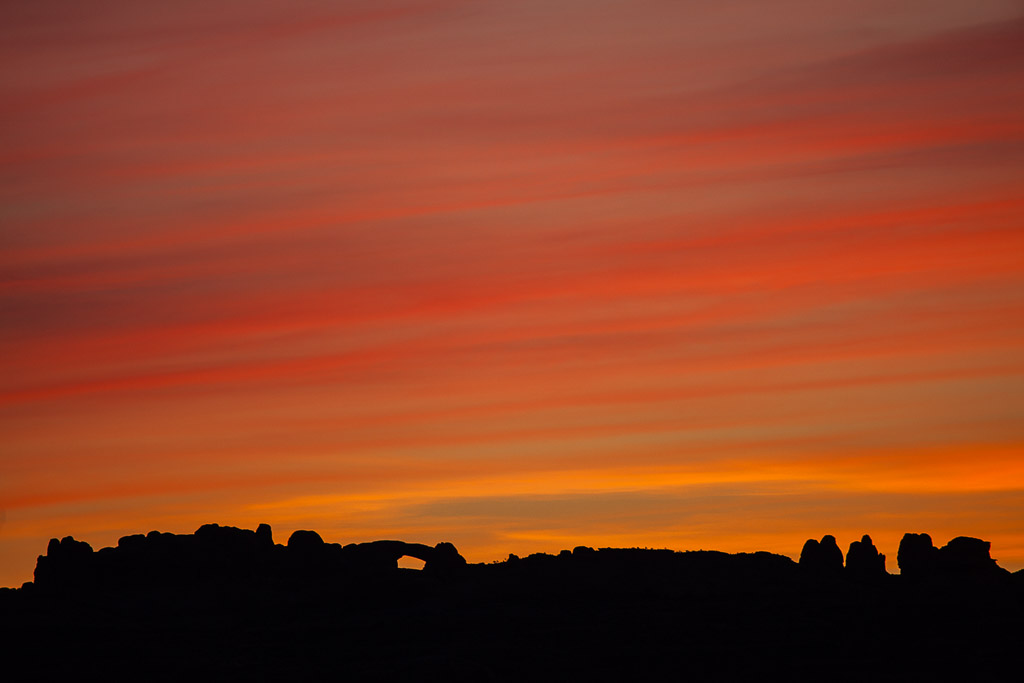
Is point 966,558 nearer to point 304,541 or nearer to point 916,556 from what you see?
point 916,556

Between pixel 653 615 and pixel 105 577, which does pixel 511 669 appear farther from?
pixel 105 577

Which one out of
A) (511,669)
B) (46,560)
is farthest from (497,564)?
(46,560)

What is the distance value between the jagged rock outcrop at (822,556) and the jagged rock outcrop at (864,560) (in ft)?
4.29

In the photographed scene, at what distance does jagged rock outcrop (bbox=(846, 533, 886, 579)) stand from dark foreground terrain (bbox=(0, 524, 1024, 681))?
267mm

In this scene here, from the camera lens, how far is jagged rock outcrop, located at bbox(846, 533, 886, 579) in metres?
175

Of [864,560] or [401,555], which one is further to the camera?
[401,555]

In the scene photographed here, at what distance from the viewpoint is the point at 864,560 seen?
176250 millimetres

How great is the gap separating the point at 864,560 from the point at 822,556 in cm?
506

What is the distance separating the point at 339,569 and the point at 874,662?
228 feet

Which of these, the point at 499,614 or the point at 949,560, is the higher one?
the point at 949,560

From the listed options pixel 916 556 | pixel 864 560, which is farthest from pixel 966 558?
pixel 864 560

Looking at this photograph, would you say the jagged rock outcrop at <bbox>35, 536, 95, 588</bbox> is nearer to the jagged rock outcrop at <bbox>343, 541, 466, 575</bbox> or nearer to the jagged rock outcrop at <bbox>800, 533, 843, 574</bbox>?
the jagged rock outcrop at <bbox>343, 541, 466, 575</bbox>

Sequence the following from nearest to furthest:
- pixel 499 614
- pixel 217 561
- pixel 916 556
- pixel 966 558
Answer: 1. pixel 499 614
2. pixel 966 558
3. pixel 916 556
4. pixel 217 561

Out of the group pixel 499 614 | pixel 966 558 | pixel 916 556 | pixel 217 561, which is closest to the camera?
pixel 499 614
